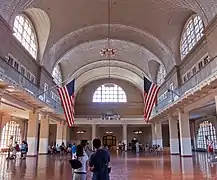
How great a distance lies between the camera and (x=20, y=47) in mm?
17016

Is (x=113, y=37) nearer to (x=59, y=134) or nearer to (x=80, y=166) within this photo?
(x=59, y=134)

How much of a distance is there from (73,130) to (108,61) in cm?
1501

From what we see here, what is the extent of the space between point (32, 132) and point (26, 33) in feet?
26.5

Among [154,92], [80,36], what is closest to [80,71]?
[80,36]

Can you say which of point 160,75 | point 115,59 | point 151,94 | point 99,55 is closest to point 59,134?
point 99,55

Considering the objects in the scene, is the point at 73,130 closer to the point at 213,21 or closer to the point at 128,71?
the point at 128,71

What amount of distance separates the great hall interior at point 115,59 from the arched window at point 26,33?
0.25 feet

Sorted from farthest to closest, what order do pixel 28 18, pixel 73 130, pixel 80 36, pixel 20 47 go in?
pixel 73 130
pixel 80 36
pixel 28 18
pixel 20 47

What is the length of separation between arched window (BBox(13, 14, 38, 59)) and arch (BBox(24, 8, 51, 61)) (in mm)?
398

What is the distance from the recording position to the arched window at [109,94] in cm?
4078

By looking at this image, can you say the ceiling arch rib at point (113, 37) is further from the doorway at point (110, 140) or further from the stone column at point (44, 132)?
the doorway at point (110, 140)

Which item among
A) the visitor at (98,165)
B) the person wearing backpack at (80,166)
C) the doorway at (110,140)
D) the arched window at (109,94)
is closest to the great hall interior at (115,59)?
the person wearing backpack at (80,166)

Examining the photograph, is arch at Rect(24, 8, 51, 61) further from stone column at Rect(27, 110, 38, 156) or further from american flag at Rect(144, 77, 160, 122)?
american flag at Rect(144, 77, 160, 122)

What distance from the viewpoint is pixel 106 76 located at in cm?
3931
